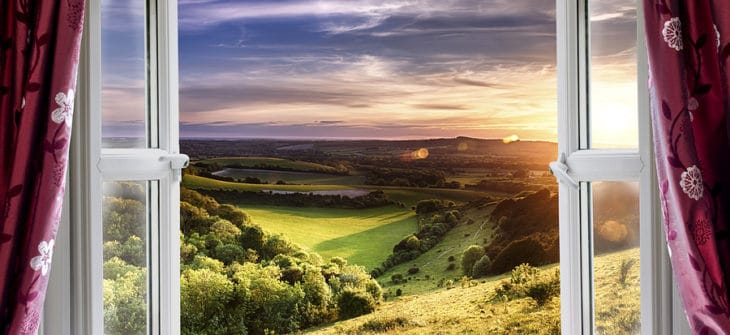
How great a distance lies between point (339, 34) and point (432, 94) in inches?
19.7

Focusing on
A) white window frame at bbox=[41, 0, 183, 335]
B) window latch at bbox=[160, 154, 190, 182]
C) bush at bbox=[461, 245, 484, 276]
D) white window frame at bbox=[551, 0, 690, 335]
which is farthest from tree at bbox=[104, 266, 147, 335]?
bush at bbox=[461, 245, 484, 276]

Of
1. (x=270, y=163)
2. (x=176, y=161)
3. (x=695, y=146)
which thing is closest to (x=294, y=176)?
(x=270, y=163)

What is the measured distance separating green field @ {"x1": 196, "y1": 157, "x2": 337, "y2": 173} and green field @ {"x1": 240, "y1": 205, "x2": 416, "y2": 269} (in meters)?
0.19

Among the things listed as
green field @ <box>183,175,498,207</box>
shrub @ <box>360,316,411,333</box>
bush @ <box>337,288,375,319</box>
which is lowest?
shrub @ <box>360,316,411,333</box>

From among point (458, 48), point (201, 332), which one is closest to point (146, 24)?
point (458, 48)

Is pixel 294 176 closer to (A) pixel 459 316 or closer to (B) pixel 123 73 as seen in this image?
(A) pixel 459 316

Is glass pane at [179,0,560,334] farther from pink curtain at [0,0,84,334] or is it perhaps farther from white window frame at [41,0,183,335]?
pink curtain at [0,0,84,334]

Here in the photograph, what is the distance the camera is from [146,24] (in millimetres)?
1769

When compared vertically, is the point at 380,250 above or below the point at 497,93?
below

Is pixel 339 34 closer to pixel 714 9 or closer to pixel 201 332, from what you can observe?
pixel 201 332

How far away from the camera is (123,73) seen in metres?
1.67

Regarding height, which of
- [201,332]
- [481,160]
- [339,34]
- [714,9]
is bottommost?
[201,332]

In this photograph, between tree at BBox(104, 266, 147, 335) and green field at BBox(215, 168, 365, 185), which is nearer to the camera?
tree at BBox(104, 266, 147, 335)

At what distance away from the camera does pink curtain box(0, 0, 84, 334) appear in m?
1.24
